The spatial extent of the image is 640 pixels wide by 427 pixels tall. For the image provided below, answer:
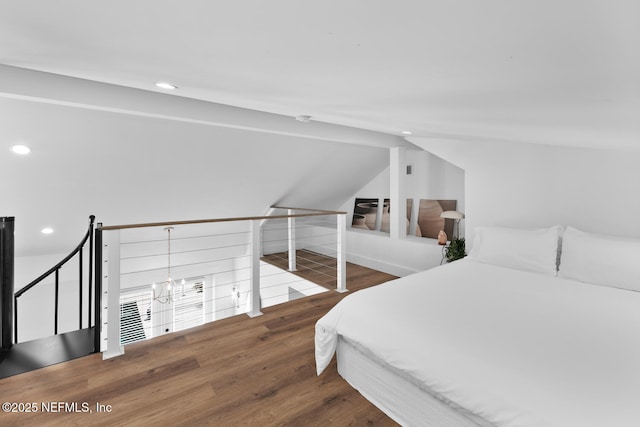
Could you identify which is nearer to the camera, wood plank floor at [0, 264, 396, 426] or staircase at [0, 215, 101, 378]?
wood plank floor at [0, 264, 396, 426]

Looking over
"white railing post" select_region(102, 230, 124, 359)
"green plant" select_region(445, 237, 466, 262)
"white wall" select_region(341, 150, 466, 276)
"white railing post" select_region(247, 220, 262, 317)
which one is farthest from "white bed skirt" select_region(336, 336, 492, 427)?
"white wall" select_region(341, 150, 466, 276)

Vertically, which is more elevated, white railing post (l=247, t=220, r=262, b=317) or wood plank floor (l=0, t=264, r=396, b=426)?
white railing post (l=247, t=220, r=262, b=317)

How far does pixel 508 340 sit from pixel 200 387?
1.81 metres

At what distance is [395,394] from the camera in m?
1.67

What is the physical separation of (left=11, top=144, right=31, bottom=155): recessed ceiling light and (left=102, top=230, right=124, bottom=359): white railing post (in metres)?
1.20

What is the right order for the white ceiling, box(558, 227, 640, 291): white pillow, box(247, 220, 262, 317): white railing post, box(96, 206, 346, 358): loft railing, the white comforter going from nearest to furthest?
the white ceiling
the white comforter
box(558, 227, 640, 291): white pillow
box(247, 220, 262, 317): white railing post
box(96, 206, 346, 358): loft railing

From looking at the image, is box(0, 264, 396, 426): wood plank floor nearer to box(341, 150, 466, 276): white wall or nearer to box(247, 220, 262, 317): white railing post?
box(247, 220, 262, 317): white railing post

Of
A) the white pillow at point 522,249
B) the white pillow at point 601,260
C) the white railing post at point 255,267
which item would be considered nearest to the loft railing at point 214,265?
the white railing post at point 255,267

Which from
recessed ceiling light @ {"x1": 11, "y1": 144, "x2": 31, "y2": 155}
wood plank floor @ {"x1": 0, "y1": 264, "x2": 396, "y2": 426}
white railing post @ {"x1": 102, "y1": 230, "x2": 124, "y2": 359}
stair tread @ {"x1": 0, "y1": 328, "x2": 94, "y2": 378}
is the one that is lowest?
wood plank floor @ {"x1": 0, "y1": 264, "x2": 396, "y2": 426}

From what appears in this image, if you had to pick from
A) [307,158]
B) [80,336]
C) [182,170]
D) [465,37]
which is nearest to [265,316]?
[80,336]

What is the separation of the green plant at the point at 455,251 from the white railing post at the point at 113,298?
3.36 metres

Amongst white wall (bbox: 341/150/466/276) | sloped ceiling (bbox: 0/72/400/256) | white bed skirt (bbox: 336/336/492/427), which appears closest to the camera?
white bed skirt (bbox: 336/336/492/427)

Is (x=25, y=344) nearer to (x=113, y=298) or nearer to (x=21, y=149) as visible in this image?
(x=113, y=298)

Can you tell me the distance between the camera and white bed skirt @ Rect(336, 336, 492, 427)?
4.67 feet
